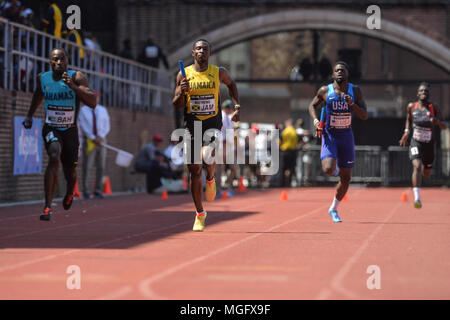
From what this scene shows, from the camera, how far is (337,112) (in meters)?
12.5

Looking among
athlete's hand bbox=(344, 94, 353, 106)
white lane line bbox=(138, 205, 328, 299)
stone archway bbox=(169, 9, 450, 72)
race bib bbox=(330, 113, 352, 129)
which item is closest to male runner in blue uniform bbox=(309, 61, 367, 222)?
race bib bbox=(330, 113, 352, 129)

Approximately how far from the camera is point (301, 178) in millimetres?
30469

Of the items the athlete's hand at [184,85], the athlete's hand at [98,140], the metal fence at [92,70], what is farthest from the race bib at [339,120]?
the athlete's hand at [98,140]

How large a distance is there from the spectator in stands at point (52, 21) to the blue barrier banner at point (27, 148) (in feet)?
6.60

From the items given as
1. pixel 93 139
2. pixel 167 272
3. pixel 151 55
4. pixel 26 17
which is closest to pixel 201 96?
pixel 167 272

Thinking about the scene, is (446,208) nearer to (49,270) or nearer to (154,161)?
(154,161)

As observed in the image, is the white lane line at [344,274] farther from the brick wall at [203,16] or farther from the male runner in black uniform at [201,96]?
the brick wall at [203,16]

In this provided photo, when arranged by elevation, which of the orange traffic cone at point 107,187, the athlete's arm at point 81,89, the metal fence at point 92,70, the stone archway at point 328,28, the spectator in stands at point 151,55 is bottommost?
the orange traffic cone at point 107,187

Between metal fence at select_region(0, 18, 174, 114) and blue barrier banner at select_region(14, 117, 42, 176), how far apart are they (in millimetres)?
722

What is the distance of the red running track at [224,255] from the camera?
643 cm

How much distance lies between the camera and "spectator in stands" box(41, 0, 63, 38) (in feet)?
62.4

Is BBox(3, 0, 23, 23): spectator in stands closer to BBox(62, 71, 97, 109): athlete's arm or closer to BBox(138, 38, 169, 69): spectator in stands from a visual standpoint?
BBox(62, 71, 97, 109): athlete's arm

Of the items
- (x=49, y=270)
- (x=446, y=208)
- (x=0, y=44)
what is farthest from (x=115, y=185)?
(x=49, y=270)

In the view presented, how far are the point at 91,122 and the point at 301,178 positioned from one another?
40.8 feet
